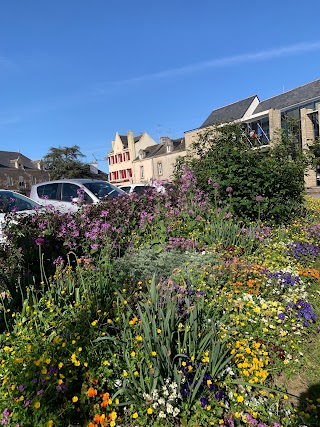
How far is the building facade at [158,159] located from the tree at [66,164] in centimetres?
1212

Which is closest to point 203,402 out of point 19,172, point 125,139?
point 125,139

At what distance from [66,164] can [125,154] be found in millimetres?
11673

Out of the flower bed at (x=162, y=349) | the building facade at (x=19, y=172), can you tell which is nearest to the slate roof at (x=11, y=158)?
the building facade at (x=19, y=172)

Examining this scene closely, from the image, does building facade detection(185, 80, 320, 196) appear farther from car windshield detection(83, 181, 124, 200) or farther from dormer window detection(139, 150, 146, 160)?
car windshield detection(83, 181, 124, 200)

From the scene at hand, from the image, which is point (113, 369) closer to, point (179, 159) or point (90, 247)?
point (90, 247)

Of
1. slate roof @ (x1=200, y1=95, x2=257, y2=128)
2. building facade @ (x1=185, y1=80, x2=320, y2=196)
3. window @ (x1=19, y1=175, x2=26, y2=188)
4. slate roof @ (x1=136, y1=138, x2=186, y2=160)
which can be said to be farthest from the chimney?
window @ (x1=19, y1=175, x2=26, y2=188)

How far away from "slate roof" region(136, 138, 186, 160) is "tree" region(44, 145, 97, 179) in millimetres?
14013

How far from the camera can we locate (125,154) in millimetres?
61750

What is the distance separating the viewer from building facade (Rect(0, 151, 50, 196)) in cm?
7650

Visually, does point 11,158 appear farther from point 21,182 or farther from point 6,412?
point 6,412

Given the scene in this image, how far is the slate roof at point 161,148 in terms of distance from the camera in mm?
49750

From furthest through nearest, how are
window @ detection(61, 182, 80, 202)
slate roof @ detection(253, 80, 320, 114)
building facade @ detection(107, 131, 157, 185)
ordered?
building facade @ detection(107, 131, 157, 185) < slate roof @ detection(253, 80, 320, 114) < window @ detection(61, 182, 80, 202)

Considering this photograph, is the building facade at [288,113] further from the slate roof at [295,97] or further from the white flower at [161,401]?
the white flower at [161,401]

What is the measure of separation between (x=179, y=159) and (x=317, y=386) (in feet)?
29.9
